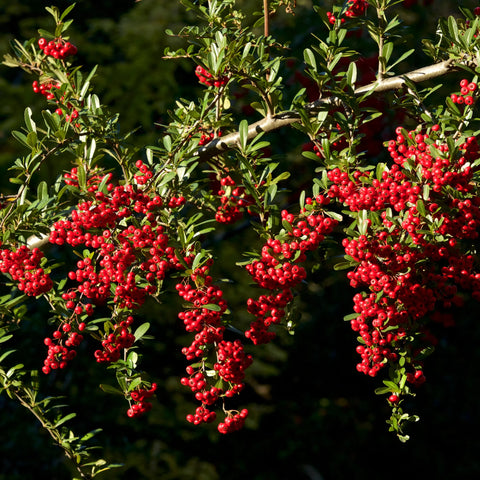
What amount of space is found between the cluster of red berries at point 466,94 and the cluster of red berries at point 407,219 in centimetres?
12

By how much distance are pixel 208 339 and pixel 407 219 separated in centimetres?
69

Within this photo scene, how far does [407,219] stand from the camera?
196 cm

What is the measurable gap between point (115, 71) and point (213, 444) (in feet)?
12.3

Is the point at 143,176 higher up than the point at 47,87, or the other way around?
the point at 47,87

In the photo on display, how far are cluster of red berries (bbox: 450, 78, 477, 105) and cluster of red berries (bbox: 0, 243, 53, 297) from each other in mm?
1410

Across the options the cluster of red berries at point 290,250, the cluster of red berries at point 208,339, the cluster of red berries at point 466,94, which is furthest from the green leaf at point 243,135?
the cluster of red berries at point 466,94

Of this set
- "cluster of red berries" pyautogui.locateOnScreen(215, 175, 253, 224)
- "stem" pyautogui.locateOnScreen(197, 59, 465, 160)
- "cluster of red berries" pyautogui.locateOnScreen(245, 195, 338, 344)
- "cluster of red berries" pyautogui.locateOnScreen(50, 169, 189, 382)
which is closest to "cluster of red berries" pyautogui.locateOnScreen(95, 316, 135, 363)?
"cluster of red berries" pyautogui.locateOnScreen(50, 169, 189, 382)

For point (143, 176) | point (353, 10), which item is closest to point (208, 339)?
point (143, 176)

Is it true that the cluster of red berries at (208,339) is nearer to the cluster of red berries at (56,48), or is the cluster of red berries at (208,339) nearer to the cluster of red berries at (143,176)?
the cluster of red berries at (143,176)

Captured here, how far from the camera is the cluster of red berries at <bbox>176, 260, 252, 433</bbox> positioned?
6.72 ft

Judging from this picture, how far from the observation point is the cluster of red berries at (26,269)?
2172mm

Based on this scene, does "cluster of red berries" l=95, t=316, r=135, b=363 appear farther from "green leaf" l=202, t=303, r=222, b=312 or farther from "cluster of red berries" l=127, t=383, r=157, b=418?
"green leaf" l=202, t=303, r=222, b=312

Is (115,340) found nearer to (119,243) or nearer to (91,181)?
(119,243)

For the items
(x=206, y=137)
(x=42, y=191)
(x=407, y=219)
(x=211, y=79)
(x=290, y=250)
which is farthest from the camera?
(x=206, y=137)
